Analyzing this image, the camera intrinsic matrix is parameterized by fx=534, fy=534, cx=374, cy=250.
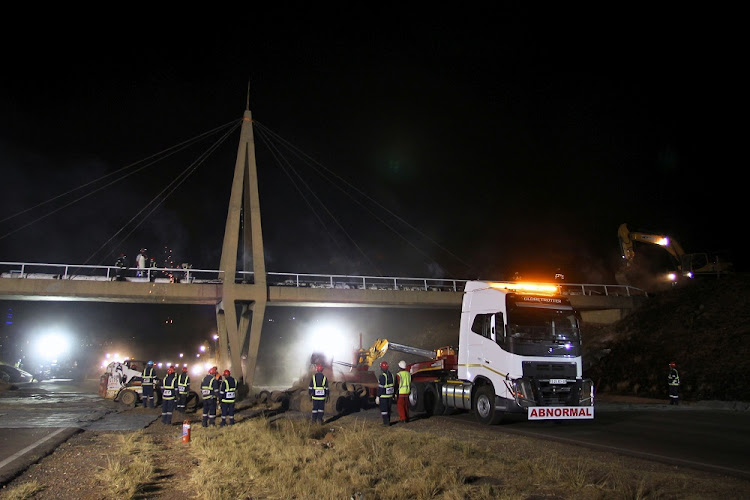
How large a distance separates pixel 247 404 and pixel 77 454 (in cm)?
1063

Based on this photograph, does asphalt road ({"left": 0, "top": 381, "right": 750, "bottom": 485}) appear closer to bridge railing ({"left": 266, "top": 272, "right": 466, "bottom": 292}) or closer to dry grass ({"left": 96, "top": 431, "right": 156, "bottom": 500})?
dry grass ({"left": 96, "top": 431, "right": 156, "bottom": 500})

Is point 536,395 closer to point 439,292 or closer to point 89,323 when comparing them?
point 439,292

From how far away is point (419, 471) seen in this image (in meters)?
8.41

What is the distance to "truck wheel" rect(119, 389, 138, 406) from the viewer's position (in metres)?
21.0

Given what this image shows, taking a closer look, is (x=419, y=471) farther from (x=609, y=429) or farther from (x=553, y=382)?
(x=609, y=429)

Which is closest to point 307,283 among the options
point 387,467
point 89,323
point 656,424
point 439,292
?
point 439,292

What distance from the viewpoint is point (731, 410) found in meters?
17.7

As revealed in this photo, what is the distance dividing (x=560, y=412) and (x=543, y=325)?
2.18 m

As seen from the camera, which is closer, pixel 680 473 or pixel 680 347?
pixel 680 473

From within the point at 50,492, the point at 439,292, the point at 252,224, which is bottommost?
the point at 50,492

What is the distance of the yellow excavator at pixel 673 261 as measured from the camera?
3325cm

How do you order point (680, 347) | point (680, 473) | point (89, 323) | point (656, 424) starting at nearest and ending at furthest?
point (680, 473) < point (656, 424) < point (680, 347) < point (89, 323)

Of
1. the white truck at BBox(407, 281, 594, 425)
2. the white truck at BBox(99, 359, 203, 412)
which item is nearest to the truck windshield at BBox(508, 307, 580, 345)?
the white truck at BBox(407, 281, 594, 425)

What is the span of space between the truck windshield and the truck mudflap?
163cm
